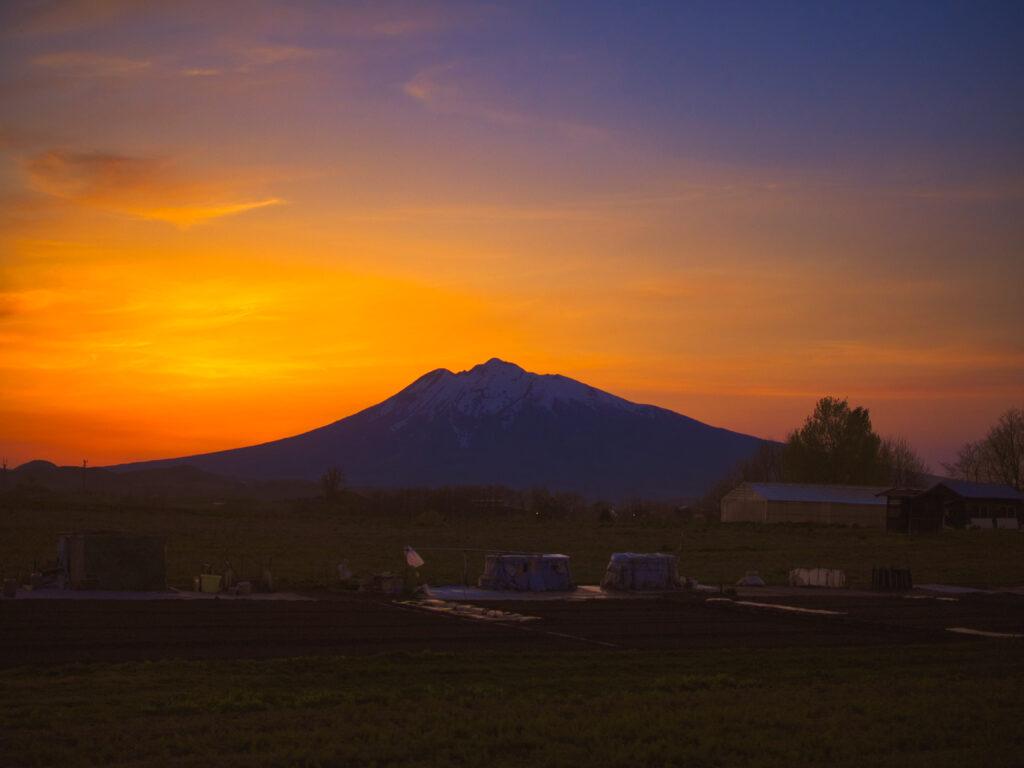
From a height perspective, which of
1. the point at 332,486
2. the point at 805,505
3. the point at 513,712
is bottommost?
the point at 513,712

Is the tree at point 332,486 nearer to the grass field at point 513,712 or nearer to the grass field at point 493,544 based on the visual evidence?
the grass field at point 493,544

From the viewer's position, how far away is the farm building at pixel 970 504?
72.6 metres

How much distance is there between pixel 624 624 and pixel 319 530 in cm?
4790

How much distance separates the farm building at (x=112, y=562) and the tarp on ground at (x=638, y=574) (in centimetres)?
1134

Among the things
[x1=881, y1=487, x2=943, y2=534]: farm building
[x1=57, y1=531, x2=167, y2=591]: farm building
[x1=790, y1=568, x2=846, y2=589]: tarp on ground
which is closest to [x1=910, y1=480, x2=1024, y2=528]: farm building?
[x1=881, y1=487, x2=943, y2=534]: farm building

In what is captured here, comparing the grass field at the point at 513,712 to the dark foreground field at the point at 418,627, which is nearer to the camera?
the grass field at the point at 513,712

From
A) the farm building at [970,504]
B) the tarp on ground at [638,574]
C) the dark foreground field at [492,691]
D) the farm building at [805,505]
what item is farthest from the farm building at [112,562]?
the farm building at [805,505]

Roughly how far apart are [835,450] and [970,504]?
2220cm

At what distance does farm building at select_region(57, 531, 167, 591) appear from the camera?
26.9m

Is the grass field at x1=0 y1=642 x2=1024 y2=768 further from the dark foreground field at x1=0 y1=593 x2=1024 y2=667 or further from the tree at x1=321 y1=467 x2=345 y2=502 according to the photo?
the tree at x1=321 y1=467 x2=345 y2=502

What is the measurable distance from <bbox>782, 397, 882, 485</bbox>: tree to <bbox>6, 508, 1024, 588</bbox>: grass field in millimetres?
24259

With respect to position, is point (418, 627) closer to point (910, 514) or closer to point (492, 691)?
point (492, 691)

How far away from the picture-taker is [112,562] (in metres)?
27.1

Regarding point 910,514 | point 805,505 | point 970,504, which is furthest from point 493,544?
point 970,504
